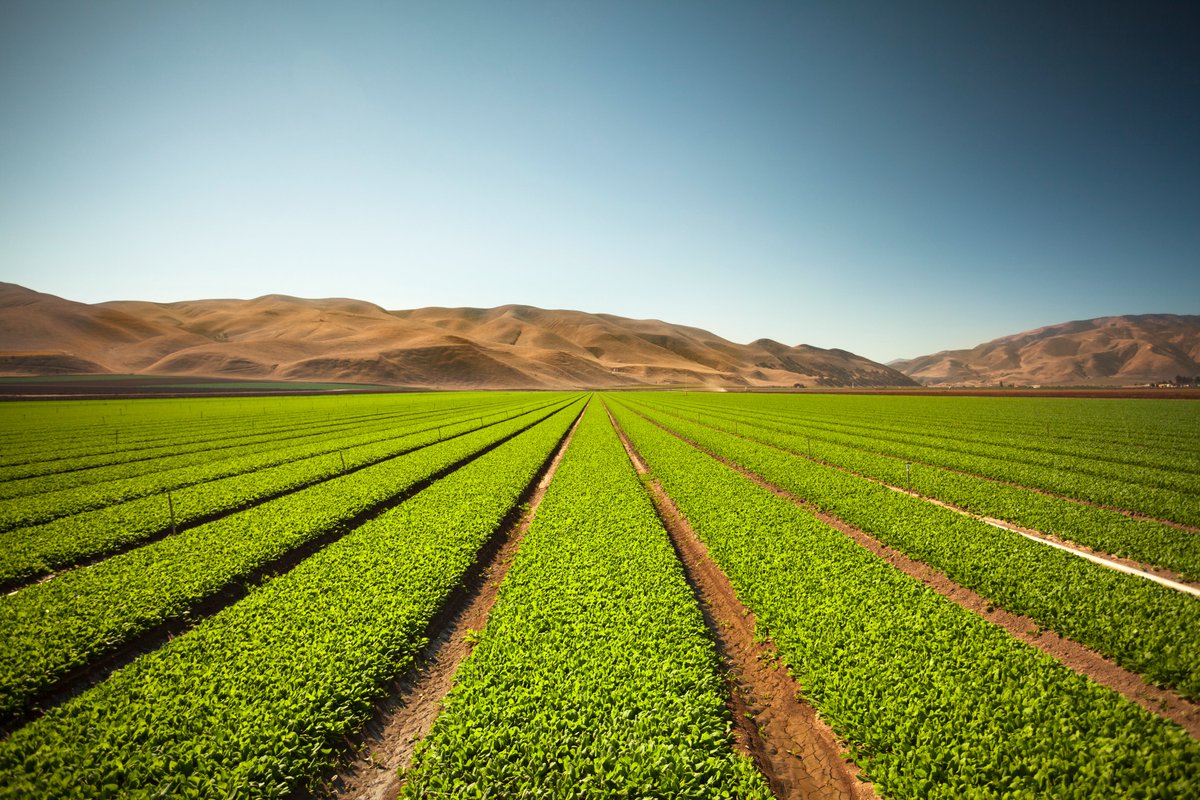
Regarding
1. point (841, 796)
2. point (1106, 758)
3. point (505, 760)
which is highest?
point (1106, 758)

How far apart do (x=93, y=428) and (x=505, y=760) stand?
5010cm

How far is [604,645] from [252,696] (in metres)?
4.61

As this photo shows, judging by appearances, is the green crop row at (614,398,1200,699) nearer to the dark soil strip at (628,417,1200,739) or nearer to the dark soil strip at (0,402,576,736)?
the dark soil strip at (628,417,1200,739)

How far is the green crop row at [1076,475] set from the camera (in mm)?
13266

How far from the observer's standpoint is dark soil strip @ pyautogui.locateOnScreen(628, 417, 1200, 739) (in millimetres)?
5676

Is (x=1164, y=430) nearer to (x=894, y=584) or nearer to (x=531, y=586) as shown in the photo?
(x=894, y=584)

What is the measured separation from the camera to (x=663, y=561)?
9445 millimetres

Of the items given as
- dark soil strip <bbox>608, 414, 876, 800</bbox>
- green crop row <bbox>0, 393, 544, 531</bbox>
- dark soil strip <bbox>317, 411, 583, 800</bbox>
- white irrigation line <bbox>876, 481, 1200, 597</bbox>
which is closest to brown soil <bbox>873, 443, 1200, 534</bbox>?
white irrigation line <bbox>876, 481, 1200, 597</bbox>

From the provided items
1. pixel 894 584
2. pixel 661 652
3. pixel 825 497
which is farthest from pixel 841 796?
pixel 825 497

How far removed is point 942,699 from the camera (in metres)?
5.09

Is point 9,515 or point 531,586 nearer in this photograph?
point 531,586

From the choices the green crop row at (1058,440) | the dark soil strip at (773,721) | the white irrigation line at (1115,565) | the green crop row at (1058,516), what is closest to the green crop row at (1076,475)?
the green crop row at (1058,440)

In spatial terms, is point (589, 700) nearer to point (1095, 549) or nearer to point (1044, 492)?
point (1095, 549)

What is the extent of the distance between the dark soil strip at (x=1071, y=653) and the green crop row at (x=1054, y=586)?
0.18 metres
